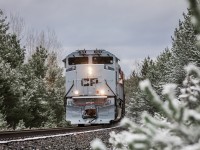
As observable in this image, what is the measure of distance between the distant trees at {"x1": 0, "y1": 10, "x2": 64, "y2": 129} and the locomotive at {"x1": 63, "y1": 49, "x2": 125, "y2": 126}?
384 centimetres

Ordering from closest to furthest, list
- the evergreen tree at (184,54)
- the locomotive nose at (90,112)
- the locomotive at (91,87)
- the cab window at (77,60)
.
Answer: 1. the evergreen tree at (184,54)
2. the locomotive at (91,87)
3. the locomotive nose at (90,112)
4. the cab window at (77,60)

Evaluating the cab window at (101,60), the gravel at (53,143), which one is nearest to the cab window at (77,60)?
the cab window at (101,60)

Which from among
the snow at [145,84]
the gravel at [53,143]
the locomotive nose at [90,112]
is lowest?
the gravel at [53,143]

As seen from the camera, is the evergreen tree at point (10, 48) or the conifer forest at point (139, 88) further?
the evergreen tree at point (10, 48)

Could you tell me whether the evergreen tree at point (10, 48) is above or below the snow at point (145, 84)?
above

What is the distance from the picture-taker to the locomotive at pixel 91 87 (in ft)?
78.1

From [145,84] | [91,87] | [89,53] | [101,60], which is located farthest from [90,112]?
[145,84]

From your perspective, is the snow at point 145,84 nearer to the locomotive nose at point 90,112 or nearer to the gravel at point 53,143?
the gravel at point 53,143

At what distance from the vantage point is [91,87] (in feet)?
80.7

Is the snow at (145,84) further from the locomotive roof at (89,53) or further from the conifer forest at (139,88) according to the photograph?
the locomotive roof at (89,53)

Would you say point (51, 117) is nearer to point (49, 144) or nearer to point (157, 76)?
point (157, 76)

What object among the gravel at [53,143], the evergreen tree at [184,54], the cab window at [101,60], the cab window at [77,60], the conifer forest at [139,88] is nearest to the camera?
the conifer forest at [139,88]

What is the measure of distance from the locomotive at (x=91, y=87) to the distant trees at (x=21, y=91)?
384 cm

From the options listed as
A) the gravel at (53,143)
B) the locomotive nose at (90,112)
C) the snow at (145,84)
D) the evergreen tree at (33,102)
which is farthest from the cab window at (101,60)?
the snow at (145,84)
